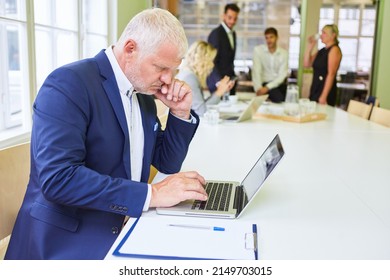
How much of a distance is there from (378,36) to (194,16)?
3007 millimetres

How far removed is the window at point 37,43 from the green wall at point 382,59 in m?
4.38

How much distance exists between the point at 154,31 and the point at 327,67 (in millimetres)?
4427

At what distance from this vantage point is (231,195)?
1358 mm

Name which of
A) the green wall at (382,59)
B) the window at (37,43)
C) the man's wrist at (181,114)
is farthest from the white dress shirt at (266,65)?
the man's wrist at (181,114)

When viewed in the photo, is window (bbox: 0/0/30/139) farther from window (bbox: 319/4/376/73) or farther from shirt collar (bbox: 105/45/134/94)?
window (bbox: 319/4/376/73)

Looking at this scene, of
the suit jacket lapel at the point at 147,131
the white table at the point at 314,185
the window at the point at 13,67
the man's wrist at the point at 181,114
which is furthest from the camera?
the window at the point at 13,67

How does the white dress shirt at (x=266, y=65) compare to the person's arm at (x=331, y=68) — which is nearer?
the person's arm at (x=331, y=68)

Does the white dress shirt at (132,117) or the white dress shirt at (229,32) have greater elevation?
the white dress shirt at (229,32)

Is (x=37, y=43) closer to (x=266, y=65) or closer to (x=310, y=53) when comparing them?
(x=266, y=65)

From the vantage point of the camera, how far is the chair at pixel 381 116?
336 centimetres

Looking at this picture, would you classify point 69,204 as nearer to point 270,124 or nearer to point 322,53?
point 270,124

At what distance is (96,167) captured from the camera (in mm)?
1285

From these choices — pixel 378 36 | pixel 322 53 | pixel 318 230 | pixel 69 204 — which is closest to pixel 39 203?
pixel 69 204

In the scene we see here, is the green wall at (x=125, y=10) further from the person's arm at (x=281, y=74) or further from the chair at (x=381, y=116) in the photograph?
the chair at (x=381, y=116)
